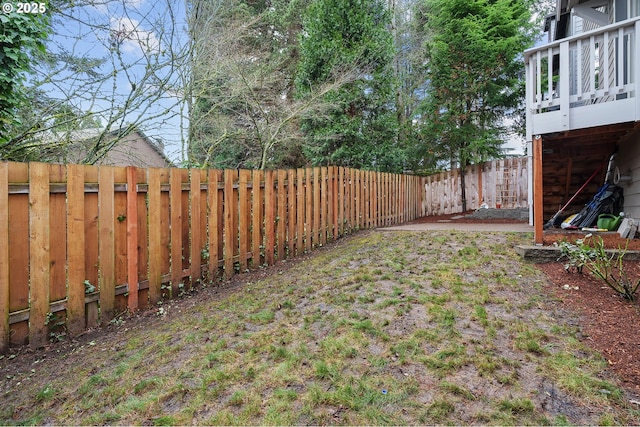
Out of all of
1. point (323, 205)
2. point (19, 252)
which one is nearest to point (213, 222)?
point (19, 252)

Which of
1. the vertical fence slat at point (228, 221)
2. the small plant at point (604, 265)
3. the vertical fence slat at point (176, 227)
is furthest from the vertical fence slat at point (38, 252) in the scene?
the small plant at point (604, 265)

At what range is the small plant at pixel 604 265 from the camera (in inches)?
116

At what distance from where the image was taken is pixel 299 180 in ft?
18.3

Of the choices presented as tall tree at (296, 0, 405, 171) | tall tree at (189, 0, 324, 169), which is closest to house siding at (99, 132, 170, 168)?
tall tree at (189, 0, 324, 169)

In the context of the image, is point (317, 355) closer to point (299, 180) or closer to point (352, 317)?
point (352, 317)

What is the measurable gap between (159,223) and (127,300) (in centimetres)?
80

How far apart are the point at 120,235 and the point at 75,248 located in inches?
16.0

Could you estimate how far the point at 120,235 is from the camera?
323 centimetres

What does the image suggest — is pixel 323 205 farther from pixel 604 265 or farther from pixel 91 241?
pixel 604 265

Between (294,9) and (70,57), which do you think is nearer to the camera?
(70,57)

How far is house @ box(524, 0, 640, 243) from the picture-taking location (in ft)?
13.4

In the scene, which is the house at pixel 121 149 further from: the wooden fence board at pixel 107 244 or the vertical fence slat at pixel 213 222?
the wooden fence board at pixel 107 244

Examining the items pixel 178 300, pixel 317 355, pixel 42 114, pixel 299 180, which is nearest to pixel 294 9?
pixel 299 180

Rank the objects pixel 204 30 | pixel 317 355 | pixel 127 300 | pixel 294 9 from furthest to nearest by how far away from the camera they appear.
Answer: pixel 294 9 < pixel 204 30 < pixel 127 300 < pixel 317 355
